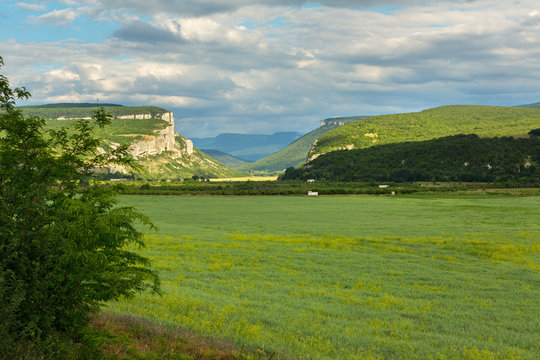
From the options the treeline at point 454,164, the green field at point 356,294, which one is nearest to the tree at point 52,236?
the green field at point 356,294

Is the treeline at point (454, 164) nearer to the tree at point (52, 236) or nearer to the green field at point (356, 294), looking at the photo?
the green field at point (356, 294)

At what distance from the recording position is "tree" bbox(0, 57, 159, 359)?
809cm

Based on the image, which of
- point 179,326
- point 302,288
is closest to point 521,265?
point 302,288

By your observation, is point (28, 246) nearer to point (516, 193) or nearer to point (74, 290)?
point (74, 290)

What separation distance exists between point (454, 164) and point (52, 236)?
176873mm

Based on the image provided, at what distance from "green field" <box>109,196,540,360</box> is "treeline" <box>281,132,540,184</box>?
122 metres

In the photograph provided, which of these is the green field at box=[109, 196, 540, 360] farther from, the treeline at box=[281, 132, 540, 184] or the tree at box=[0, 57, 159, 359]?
the treeline at box=[281, 132, 540, 184]

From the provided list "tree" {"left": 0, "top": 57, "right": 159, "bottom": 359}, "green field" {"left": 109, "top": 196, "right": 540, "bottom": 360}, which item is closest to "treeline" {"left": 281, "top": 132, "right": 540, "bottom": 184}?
"green field" {"left": 109, "top": 196, "right": 540, "bottom": 360}

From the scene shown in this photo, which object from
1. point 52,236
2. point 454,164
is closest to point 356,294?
point 52,236

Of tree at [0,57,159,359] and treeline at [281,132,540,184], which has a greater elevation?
treeline at [281,132,540,184]

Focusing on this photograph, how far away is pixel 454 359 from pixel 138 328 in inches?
342

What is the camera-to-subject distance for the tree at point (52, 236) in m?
8.09

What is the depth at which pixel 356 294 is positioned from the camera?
63.5 feet

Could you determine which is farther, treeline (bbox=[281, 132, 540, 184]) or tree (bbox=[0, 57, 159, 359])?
treeline (bbox=[281, 132, 540, 184])
